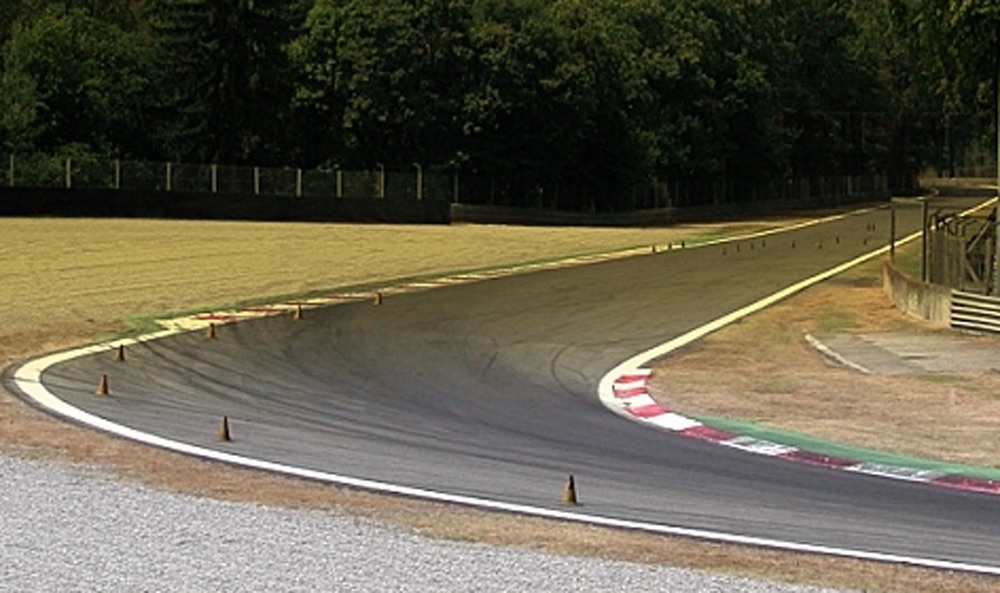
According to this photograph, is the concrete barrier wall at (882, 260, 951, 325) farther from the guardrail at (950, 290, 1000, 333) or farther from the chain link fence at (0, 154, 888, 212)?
the chain link fence at (0, 154, 888, 212)

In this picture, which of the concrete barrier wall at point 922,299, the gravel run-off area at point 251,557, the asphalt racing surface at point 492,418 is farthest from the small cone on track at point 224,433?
the concrete barrier wall at point 922,299

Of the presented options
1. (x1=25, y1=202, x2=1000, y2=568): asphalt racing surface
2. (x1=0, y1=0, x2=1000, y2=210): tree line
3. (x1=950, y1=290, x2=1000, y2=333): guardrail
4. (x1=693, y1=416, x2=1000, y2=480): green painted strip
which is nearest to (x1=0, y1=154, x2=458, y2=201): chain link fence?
(x1=0, y1=0, x2=1000, y2=210): tree line

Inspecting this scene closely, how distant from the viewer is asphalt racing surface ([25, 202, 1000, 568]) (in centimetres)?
1105

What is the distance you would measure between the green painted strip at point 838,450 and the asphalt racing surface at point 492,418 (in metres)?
0.77

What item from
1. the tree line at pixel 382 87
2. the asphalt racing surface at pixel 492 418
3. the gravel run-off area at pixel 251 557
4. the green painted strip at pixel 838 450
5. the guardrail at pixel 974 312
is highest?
the tree line at pixel 382 87

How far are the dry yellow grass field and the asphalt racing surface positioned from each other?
28.7 inches

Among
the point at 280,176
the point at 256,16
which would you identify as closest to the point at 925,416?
the point at 280,176

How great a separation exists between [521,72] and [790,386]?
212ft

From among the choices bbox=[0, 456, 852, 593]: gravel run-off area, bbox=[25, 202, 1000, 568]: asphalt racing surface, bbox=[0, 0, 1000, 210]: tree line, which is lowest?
bbox=[25, 202, 1000, 568]: asphalt racing surface

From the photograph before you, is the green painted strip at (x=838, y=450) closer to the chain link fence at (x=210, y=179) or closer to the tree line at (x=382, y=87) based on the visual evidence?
the chain link fence at (x=210, y=179)

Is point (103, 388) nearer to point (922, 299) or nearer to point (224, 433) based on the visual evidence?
point (224, 433)

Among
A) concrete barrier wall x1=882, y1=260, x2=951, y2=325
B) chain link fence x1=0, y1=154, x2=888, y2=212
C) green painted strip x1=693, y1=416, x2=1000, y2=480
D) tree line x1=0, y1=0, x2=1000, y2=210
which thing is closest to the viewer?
green painted strip x1=693, y1=416, x2=1000, y2=480

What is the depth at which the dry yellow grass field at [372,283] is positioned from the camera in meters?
9.79

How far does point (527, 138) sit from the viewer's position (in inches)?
3250
